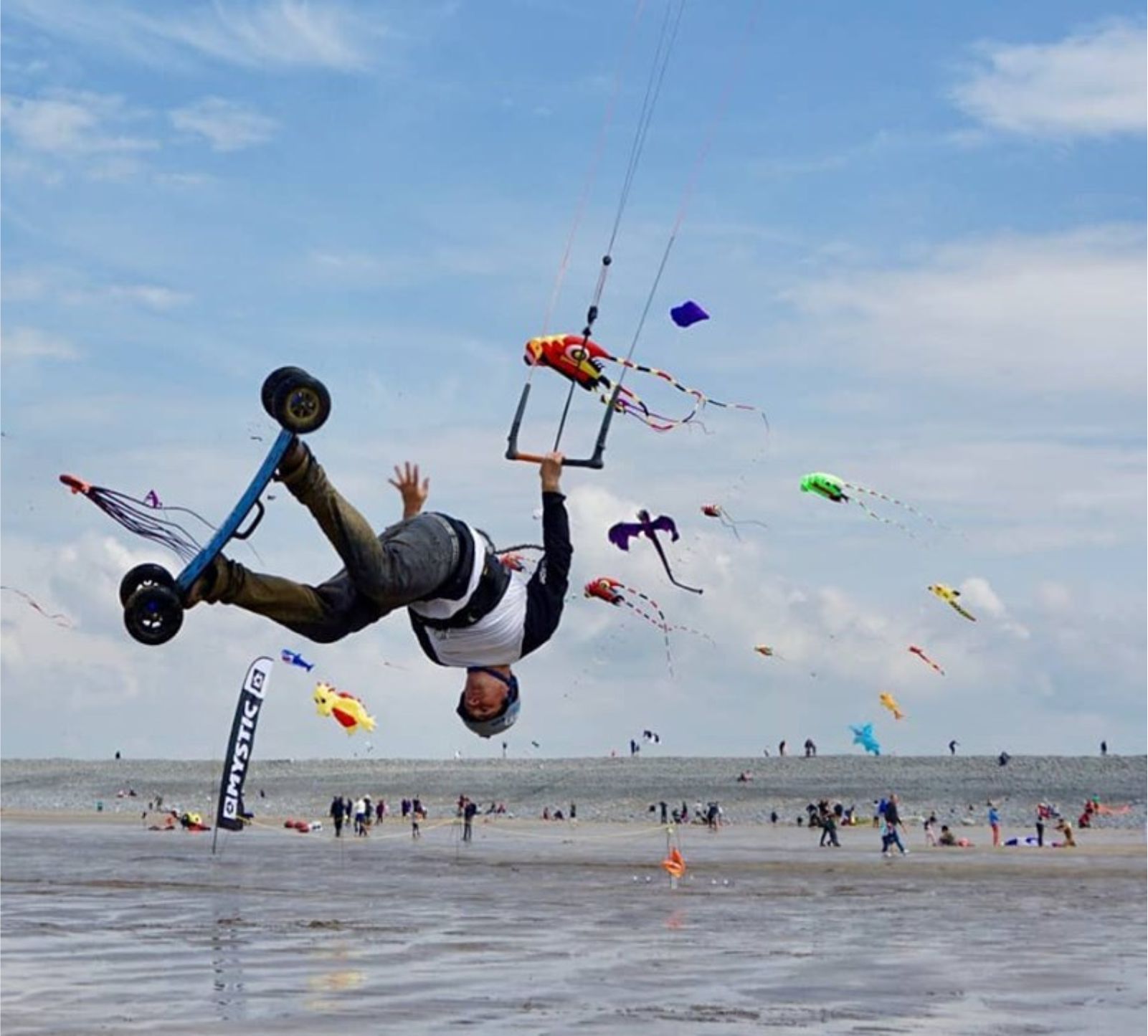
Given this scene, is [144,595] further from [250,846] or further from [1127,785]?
[1127,785]

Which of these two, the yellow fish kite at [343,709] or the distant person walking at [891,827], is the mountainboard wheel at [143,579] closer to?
the yellow fish kite at [343,709]

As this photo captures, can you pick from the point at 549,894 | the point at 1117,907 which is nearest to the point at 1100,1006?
the point at 1117,907

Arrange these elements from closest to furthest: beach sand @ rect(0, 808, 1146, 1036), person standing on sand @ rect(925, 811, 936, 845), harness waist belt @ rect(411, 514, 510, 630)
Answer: harness waist belt @ rect(411, 514, 510, 630)
beach sand @ rect(0, 808, 1146, 1036)
person standing on sand @ rect(925, 811, 936, 845)

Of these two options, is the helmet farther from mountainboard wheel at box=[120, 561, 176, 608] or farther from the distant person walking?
the distant person walking

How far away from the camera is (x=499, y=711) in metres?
11.6

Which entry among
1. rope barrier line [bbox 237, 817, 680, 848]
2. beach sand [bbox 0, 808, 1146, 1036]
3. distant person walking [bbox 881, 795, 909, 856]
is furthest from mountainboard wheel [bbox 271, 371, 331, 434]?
rope barrier line [bbox 237, 817, 680, 848]

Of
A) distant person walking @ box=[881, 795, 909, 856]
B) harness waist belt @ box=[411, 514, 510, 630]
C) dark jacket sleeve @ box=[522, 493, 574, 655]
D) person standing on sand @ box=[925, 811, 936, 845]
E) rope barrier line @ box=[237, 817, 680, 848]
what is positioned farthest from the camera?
rope barrier line @ box=[237, 817, 680, 848]

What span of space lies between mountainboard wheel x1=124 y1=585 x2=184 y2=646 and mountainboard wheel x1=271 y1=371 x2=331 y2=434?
1.05m

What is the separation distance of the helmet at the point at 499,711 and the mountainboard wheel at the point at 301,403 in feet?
8.24

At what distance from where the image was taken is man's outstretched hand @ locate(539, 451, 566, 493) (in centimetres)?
1109

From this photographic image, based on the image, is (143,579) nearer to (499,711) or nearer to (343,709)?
(499,711)

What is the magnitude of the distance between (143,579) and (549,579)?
2768 millimetres

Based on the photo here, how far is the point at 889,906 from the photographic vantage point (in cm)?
4094

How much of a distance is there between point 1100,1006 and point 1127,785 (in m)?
85.4
